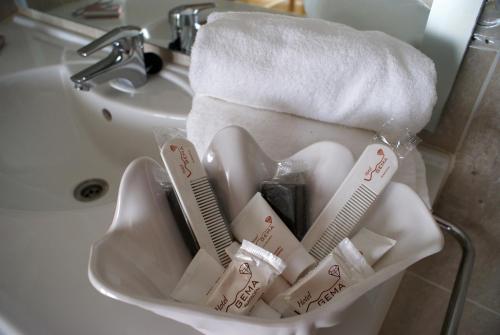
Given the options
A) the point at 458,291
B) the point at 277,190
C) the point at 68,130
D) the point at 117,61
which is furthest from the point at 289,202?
the point at 68,130

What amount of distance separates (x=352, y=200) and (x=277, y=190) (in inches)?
2.4

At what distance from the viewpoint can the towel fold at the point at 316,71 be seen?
14.1 inches

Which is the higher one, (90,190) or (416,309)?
(90,190)

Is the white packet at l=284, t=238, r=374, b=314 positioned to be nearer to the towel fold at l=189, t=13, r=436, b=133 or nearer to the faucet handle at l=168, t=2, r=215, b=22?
the towel fold at l=189, t=13, r=436, b=133

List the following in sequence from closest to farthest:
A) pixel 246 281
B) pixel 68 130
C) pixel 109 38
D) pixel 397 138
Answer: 1. pixel 246 281
2. pixel 397 138
3. pixel 109 38
4. pixel 68 130

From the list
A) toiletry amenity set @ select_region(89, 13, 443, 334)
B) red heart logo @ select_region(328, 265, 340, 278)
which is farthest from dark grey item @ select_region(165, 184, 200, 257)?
red heart logo @ select_region(328, 265, 340, 278)

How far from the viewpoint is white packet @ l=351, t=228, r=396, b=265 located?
0.26 metres

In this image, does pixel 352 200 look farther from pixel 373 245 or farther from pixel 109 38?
pixel 109 38

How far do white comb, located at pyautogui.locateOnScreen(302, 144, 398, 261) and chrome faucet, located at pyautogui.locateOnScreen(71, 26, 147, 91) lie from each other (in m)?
0.44

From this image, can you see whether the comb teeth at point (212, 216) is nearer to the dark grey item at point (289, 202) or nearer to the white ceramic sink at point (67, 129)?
the dark grey item at point (289, 202)

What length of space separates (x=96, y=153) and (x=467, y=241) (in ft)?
2.03

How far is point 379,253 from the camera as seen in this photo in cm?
26

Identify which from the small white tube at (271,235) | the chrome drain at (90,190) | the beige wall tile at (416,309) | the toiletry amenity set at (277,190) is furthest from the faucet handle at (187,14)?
the beige wall tile at (416,309)

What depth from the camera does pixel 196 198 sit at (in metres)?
0.28
